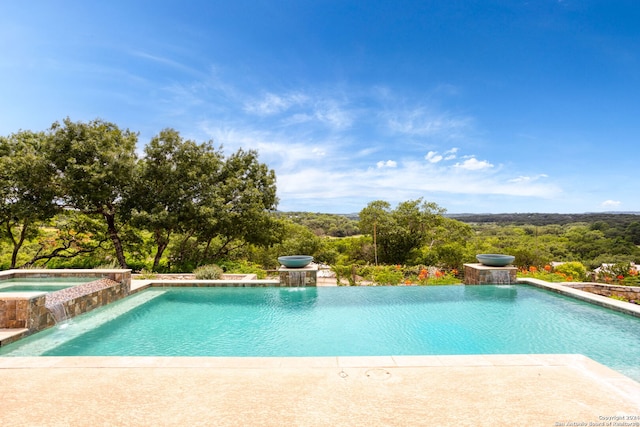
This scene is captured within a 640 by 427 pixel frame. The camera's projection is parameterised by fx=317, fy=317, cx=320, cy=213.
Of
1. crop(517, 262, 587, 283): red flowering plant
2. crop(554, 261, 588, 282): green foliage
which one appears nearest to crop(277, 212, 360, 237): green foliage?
crop(554, 261, 588, 282): green foliage

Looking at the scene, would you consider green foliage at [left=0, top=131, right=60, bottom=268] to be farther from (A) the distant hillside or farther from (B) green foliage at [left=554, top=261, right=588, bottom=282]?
(A) the distant hillside

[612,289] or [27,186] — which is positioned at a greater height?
[27,186]

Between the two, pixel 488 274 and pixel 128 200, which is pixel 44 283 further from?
pixel 488 274

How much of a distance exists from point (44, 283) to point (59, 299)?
231 cm

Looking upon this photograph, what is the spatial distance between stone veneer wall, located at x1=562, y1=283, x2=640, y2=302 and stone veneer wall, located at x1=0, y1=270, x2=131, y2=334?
12068 mm

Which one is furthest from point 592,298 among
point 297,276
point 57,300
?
point 57,300

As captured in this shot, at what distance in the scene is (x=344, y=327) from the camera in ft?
19.4

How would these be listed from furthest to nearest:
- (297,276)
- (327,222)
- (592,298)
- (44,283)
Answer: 1. (327,222)
2. (297,276)
3. (44,283)
4. (592,298)

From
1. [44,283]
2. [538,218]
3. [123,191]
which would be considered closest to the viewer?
[44,283]

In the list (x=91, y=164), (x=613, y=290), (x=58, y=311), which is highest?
(x=91, y=164)

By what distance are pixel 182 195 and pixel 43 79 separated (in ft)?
19.8

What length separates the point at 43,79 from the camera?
11.2 metres

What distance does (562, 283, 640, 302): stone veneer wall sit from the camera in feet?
26.8

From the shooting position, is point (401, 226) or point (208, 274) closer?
point (208, 274)
